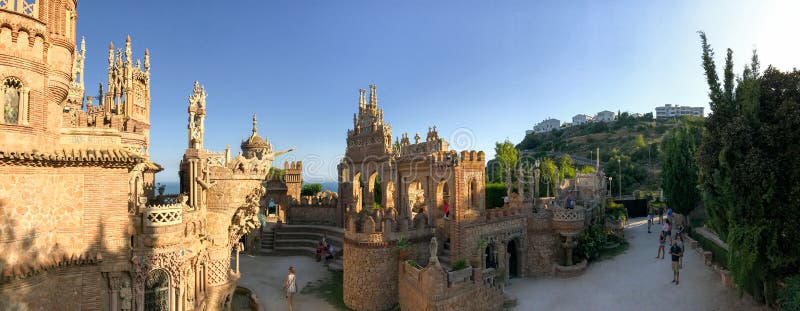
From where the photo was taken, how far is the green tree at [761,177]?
38.2ft

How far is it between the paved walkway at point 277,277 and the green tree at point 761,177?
1611 cm

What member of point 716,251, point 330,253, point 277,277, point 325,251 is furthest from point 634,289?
point 277,277

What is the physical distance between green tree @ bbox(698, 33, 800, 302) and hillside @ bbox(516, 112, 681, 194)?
194 feet

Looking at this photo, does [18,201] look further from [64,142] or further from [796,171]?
[796,171]

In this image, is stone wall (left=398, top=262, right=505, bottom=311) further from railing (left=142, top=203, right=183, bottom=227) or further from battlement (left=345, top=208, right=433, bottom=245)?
railing (left=142, top=203, right=183, bottom=227)

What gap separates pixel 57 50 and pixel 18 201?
4.45 metres

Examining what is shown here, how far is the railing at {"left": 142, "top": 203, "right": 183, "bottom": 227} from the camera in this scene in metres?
12.1

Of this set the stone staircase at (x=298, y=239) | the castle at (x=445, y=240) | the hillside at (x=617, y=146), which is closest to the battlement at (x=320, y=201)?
the stone staircase at (x=298, y=239)

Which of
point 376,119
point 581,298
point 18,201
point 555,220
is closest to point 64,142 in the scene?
point 18,201

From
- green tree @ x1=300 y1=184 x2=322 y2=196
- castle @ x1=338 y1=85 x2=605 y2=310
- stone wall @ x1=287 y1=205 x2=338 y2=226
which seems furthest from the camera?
green tree @ x1=300 y1=184 x2=322 y2=196

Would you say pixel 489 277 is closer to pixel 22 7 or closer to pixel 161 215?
pixel 161 215

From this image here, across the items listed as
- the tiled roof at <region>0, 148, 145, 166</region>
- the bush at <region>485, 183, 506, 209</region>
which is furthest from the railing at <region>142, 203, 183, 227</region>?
the bush at <region>485, 183, 506, 209</region>

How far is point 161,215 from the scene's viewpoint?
12.2 metres

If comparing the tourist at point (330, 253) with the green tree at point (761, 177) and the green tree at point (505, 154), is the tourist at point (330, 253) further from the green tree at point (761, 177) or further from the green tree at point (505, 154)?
the green tree at point (505, 154)
